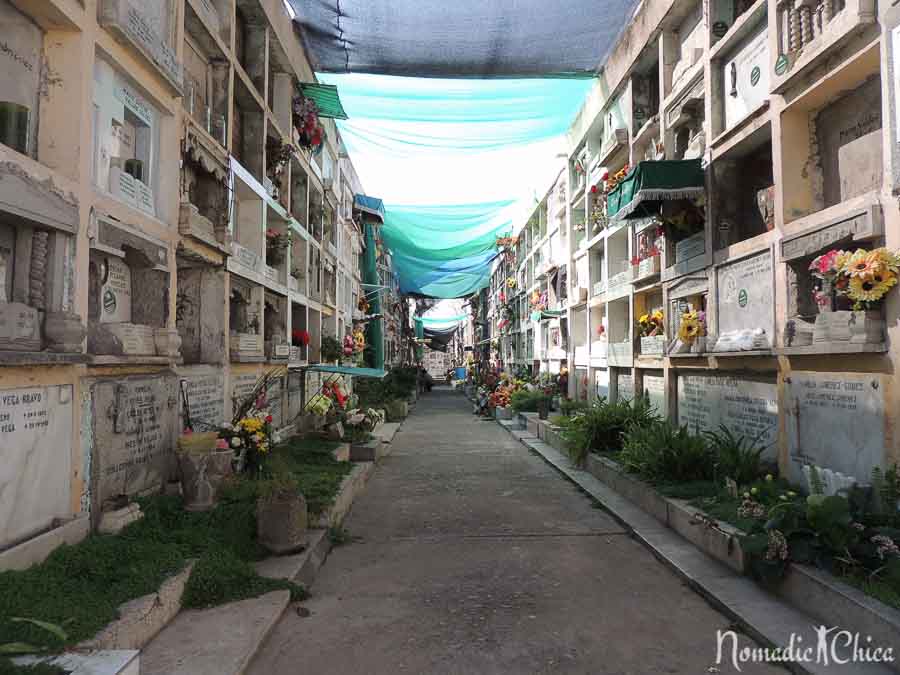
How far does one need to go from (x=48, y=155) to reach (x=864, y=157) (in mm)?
6348

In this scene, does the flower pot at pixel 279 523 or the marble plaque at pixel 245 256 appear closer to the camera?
the flower pot at pixel 279 523

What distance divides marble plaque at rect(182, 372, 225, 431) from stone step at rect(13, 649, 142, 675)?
358cm

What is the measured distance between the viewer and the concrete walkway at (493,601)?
10.7 ft

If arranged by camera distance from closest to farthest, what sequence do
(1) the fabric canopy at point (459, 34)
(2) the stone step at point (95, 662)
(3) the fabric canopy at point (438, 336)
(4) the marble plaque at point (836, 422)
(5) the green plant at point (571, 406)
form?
(2) the stone step at point (95, 662) → (4) the marble plaque at point (836, 422) → (1) the fabric canopy at point (459, 34) → (5) the green plant at point (571, 406) → (3) the fabric canopy at point (438, 336)

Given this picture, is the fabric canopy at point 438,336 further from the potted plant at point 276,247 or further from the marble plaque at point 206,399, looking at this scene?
the marble plaque at point 206,399

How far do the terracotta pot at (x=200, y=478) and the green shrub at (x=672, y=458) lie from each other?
438cm

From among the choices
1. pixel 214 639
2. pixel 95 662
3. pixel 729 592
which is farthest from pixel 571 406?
pixel 95 662

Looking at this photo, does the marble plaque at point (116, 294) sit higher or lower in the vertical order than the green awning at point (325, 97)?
lower

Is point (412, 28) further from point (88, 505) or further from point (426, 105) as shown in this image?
point (88, 505)

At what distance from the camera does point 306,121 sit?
10.2 m

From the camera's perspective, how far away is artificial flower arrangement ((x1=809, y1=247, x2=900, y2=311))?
4.36 m

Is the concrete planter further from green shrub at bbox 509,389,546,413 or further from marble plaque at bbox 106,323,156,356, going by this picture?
green shrub at bbox 509,389,546,413

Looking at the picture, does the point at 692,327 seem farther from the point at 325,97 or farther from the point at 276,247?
the point at 325,97

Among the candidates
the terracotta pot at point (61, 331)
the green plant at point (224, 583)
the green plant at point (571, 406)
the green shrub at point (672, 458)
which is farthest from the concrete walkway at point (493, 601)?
the green plant at point (571, 406)
